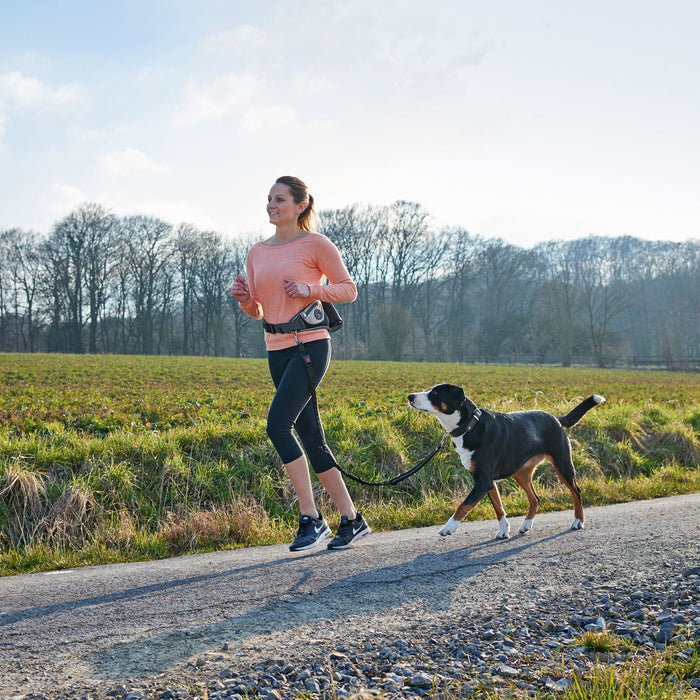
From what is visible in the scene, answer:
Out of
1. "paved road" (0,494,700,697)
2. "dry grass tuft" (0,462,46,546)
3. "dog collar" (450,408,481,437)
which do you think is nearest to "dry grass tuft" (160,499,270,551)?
"paved road" (0,494,700,697)

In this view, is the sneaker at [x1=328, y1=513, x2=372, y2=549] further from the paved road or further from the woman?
the paved road

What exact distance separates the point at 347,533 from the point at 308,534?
313 mm

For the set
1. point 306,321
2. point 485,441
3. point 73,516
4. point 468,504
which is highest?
point 306,321

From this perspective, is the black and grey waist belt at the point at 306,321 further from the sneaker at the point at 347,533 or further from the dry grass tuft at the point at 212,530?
the dry grass tuft at the point at 212,530

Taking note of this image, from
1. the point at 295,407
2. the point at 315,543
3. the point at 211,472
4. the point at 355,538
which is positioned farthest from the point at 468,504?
the point at 211,472

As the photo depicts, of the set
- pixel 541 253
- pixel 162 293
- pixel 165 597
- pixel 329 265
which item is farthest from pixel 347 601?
pixel 541 253

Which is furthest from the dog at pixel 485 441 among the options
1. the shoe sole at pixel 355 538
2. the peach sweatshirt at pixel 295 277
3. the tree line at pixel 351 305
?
the tree line at pixel 351 305

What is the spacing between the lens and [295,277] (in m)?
4.86

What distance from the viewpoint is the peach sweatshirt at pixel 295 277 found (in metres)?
4.86

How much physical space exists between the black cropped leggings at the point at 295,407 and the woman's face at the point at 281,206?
92 cm

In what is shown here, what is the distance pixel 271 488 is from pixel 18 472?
2.62 meters

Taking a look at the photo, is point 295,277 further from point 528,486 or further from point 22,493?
point 22,493

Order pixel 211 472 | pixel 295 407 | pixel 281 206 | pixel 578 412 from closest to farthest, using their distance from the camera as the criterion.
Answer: pixel 295 407 → pixel 281 206 → pixel 578 412 → pixel 211 472

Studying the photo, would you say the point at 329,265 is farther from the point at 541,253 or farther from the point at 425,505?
the point at 541,253
